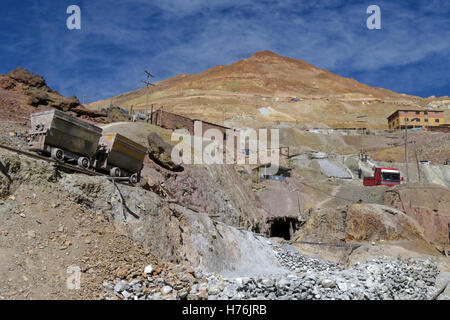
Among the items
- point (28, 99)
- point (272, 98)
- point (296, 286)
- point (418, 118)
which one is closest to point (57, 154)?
point (296, 286)

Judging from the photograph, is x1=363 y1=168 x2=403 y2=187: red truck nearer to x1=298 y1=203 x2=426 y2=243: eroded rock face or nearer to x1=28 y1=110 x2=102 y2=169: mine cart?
x1=298 y1=203 x2=426 y2=243: eroded rock face

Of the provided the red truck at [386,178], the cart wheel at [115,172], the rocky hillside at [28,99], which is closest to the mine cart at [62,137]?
the cart wheel at [115,172]

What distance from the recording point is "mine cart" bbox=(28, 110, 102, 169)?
13.3 meters

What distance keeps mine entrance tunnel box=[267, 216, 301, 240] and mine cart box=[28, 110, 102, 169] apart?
832 inches

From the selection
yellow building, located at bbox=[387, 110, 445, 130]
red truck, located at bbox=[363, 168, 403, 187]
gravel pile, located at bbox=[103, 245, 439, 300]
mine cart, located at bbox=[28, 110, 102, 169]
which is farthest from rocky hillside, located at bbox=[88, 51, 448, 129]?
mine cart, located at bbox=[28, 110, 102, 169]

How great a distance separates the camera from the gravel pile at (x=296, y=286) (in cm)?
988

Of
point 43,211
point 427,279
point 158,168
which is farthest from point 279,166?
point 43,211

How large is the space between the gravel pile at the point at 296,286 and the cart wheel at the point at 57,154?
5701mm

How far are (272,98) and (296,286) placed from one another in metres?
119

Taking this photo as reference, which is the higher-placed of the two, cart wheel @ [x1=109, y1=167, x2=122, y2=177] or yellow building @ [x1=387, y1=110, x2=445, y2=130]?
yellow building @ [x1=387, y1=110, x2=445, y2=130]

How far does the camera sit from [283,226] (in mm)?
35500

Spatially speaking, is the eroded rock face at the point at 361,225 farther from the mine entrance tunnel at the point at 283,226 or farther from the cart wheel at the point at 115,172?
the cart wheel at the point at 115,172
